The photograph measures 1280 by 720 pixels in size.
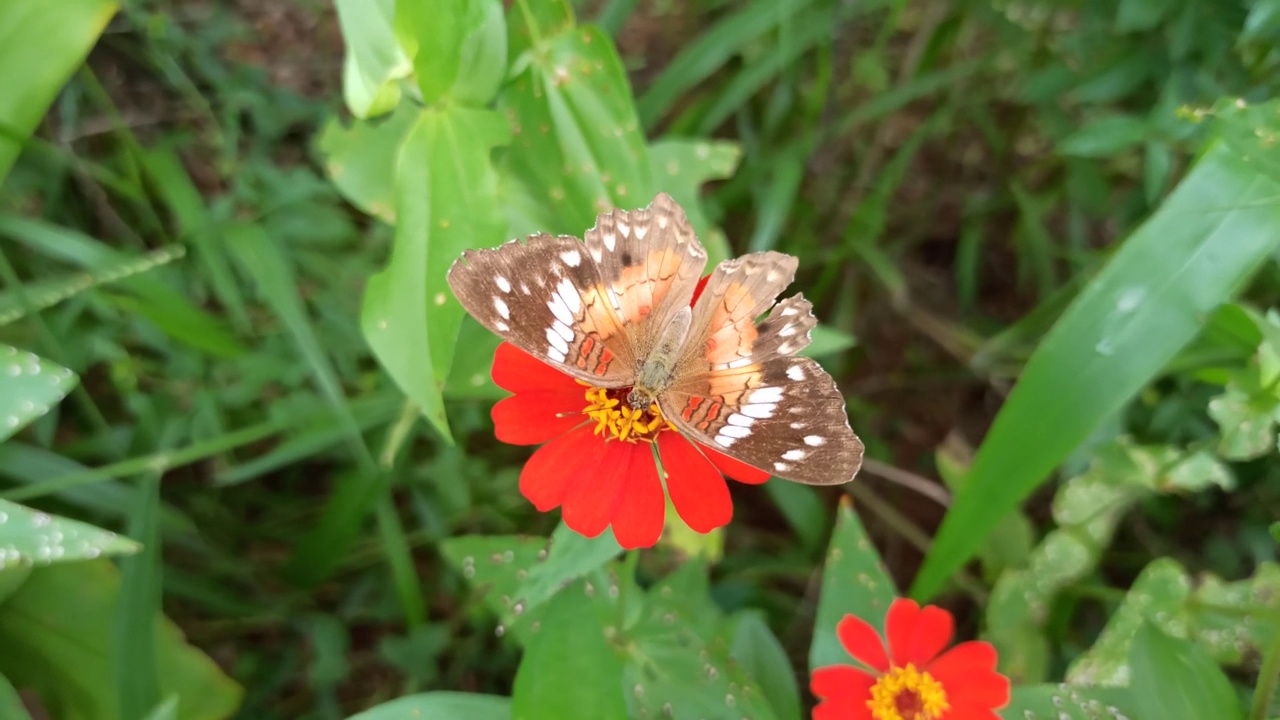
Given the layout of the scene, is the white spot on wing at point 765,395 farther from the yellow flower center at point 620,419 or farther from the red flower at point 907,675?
the red flower at point 907,675

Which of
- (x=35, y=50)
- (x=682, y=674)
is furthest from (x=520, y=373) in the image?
(x=35, y=50)

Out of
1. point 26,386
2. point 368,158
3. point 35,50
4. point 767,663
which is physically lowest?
point 767,663

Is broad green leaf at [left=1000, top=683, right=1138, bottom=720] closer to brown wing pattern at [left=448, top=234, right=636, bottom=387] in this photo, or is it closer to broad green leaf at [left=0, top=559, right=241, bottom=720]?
brown wing pattern at [left=448, top=234, right=636, bottom=387]

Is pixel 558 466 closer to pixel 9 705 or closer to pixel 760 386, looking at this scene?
pixel 760 386

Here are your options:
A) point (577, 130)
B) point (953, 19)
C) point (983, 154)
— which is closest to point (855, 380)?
point (983, 154)

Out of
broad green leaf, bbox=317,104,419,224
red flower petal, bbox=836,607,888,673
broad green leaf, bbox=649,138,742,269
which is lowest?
red flower petal, bbox=836,607,888,673

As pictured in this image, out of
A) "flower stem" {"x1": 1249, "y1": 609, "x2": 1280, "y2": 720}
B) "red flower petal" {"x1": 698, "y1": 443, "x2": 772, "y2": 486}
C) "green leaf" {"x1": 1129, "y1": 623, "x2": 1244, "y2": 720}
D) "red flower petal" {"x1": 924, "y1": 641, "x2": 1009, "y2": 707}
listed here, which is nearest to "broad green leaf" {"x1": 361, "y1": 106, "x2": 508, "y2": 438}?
"red flower petal" {"x1": 698, "y1": 443, "x2": 772, "y2": 486}
